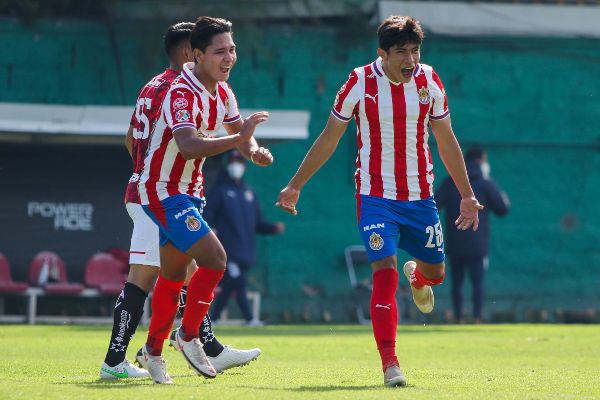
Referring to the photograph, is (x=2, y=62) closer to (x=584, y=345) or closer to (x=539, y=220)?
(x=539, y=220)

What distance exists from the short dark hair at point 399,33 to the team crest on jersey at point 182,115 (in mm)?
1211

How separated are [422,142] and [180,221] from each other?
5.19 ft

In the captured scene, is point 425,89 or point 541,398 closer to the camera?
point 541,398

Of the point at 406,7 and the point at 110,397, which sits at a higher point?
the point at 406,7

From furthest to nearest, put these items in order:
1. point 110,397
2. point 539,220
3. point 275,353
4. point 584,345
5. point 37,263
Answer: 1. point 539,220
2. point 37,263
3. point 584,345
4. point 275,353
5. point 110,397

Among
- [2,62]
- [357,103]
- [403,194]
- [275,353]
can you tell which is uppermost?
[2,62]

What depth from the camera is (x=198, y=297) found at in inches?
305

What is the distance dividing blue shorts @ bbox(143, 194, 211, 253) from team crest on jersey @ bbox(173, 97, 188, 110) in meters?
0.50

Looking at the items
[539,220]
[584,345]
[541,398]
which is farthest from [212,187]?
[541,398]

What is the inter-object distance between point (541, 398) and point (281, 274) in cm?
1290

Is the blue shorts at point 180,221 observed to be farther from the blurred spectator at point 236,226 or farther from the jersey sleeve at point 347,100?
the blurred spectator at point 236,226

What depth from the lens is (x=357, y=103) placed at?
802 centimetres

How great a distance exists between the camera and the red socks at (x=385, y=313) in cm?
761

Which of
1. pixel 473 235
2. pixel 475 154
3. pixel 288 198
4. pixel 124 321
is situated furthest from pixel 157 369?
pixel 475 154
